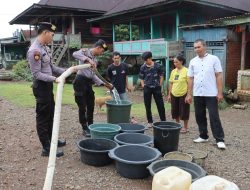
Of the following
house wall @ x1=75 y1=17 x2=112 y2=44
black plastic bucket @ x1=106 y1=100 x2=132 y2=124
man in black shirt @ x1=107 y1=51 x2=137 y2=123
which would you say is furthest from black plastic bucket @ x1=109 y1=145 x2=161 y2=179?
house wall @ x1=75 y1=17 x2=112 y2=44

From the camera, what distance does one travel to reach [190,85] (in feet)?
19.1

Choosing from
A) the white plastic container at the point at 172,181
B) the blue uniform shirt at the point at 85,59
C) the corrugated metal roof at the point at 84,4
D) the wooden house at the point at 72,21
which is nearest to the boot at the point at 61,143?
the blue uniform shirt at the point at 85,59

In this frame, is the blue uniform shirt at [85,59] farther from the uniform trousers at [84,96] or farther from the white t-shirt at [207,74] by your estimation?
the white t-shirt at [207,74]

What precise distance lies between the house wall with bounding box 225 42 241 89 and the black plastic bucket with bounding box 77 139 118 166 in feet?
26.7

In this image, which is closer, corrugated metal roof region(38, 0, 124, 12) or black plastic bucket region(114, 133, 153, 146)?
black plastic bucket region(114, 133, 153, 146)

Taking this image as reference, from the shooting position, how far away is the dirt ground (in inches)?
158

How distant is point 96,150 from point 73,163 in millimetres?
386

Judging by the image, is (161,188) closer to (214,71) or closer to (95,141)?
(95,141)

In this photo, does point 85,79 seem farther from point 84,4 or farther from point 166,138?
point 84,4

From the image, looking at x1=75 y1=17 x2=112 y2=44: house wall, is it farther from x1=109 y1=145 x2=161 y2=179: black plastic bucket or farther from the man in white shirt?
x1=109 y1=145 x2=161 y2=179: black plastic bucket

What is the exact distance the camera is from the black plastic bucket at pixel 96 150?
452cm

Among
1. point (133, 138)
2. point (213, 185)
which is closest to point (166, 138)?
point (133, 138)

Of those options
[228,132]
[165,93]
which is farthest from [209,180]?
[165,93]

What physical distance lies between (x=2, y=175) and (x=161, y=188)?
97.6 inches
